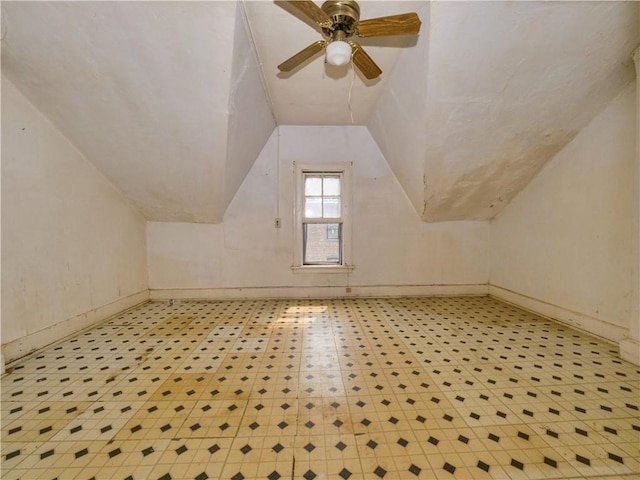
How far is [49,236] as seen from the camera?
3.04 metres

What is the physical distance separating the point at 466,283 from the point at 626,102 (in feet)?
10.2

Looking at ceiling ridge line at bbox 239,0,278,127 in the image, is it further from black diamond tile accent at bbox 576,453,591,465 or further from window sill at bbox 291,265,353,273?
black diamond tile accent at bbox 576,453,591,465

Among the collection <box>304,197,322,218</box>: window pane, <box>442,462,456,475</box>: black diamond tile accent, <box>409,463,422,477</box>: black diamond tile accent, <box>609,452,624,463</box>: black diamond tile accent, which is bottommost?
<box>409,463,422,477</box>: black diamond tile accent

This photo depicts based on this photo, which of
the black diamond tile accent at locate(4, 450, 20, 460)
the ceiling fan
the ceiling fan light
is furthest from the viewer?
the ceiling fan light

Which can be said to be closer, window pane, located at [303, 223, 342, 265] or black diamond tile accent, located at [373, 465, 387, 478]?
black diamond tile accent, located at [373, 465, 387, 478]

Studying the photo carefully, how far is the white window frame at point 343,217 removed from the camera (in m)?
4.92

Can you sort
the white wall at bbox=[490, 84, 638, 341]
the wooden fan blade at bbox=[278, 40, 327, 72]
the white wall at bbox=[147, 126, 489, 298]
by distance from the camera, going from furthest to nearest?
the white wall at bbox=[147, 126, 489, 298] < the white wall at bbox=[490, 84, 638, 341] < the wooden fan blade at bbox=[278, 40, 327, 72]

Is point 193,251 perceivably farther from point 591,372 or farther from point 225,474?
point 591,372

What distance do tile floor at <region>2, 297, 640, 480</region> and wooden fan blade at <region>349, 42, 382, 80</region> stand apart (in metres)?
2.61

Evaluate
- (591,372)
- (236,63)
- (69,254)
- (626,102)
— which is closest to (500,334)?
(591,372)

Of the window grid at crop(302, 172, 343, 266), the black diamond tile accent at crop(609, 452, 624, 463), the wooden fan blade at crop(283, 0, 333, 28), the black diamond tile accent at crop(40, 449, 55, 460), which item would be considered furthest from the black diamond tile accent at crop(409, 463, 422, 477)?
the window grid at crop(302, 172, 343, 266)

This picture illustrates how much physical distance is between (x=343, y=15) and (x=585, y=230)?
11.6 ft

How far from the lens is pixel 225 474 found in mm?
1544

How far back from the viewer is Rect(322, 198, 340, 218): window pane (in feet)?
16.6
